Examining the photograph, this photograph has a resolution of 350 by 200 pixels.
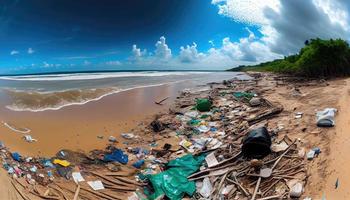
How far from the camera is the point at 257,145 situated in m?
7.66

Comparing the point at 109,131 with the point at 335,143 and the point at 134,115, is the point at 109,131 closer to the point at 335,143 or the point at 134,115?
the point at 134,115

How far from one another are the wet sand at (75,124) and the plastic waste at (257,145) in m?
4.66

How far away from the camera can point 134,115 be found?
46.7 ft

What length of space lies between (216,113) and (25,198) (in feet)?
29.5

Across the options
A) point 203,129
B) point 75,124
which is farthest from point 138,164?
point 75,124

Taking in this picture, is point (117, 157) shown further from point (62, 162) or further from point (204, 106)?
point (204, 106)

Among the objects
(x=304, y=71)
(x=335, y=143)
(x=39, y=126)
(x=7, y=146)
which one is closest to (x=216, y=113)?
(x=335, y=143)

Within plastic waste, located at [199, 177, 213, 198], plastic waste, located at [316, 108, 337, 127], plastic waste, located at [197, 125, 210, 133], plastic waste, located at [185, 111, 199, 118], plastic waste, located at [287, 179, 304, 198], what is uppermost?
plastic waste, located at [316, 108, 337, 127]

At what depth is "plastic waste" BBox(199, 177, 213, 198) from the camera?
6464mm

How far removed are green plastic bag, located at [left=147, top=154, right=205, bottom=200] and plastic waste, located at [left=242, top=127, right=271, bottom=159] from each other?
125cm

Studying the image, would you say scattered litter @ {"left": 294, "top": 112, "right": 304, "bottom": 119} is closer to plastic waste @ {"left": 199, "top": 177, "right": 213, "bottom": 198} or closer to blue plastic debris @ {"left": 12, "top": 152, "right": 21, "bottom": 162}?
plastic waste @ {"left": 199, "top": 177, "right": 213, "bottom": 198}

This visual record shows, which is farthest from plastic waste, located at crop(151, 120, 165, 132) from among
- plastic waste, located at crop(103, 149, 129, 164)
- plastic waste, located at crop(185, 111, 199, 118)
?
plastic waste, located at crop(103, 149, 129, 164)

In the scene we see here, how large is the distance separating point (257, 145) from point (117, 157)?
3944mm

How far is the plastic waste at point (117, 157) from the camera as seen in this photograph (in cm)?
827
